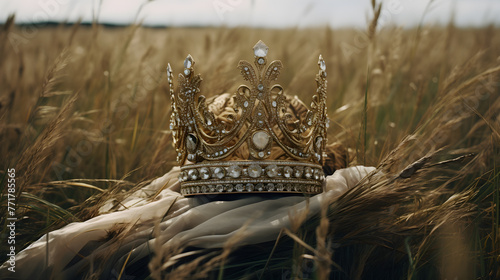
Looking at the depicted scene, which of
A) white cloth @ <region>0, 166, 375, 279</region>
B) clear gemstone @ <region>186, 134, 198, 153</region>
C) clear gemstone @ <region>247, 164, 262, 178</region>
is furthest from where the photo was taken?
clear gemstone @ <region>186, 134, 198, 153</region>

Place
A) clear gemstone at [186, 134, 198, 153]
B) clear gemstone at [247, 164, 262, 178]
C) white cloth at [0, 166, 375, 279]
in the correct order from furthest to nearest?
clear gemstone at [186, 134, 198, 153] → clear gemstone at [247, 164, 262, 178] → white cloth at [0, 166, 375, 279]

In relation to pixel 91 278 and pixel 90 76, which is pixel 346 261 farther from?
pixel 90 76

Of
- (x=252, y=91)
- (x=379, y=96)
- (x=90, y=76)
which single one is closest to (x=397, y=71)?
(x=379, y=96)

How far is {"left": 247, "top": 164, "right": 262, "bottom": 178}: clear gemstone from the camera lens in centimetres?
203

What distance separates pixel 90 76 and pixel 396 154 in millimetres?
2425

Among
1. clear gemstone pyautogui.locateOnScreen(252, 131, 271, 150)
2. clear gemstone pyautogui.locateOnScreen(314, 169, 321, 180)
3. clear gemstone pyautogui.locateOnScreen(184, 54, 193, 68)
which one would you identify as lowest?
clear gemstone pyautogui.locateOnScreen(314, 169, 321, 180)

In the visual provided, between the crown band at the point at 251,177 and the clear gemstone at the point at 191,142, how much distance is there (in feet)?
0.30

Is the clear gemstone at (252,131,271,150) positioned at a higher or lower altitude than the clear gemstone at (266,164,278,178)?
higher

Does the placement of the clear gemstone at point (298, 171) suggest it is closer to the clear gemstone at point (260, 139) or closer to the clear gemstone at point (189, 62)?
the clear gemstone at point (260, 139)

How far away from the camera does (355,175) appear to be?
201 centimetres

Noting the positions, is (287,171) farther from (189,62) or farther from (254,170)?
(189,62)

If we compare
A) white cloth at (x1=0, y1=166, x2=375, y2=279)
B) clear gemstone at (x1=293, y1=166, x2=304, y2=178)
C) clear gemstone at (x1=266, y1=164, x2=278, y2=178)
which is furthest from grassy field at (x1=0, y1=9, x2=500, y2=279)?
clear gemstone at (x1=266, y1=164, x2=278, y2=178)

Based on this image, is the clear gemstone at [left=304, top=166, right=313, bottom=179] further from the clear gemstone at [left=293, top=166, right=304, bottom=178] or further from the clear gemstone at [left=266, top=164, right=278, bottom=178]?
the clear gemstone at [left=266, top=164, right=278, bottom=178]

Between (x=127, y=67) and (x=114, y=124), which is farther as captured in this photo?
(x=127, y=67)
